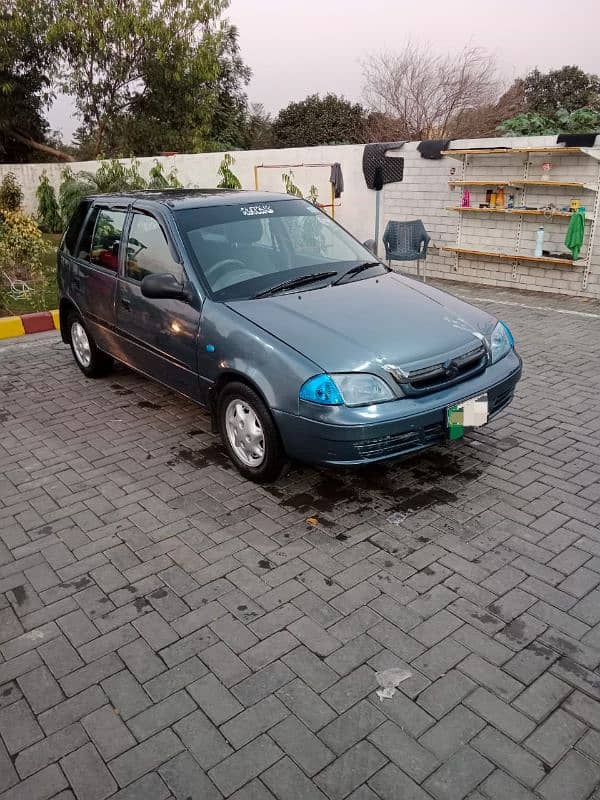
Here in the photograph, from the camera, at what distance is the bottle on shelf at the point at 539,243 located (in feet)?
30.9

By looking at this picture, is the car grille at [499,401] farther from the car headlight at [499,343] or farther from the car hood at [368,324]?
the car hood at [368,324]

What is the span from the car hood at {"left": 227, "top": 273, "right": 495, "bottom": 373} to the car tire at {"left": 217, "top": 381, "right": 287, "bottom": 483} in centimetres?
44

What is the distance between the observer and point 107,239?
5.29 metres

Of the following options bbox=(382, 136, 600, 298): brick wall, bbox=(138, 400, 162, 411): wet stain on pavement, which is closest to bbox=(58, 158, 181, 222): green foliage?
bbox=(382, 136, 600, 298): brick wall

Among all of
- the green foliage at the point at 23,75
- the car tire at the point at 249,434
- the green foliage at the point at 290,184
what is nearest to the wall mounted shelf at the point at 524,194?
the green foliage at the point at 290,184

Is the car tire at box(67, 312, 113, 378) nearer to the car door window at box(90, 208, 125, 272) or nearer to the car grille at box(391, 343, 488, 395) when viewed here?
the car door window at box(90, 208, 125, 272)

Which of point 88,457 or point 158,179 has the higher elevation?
point 158,179

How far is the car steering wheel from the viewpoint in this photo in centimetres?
421

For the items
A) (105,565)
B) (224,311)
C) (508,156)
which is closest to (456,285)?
(508,156)

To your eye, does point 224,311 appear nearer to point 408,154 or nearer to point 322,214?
point 322,214

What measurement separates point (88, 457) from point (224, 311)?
155cm

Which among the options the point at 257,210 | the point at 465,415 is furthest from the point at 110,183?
the point at 465,415

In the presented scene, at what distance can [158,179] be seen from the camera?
14.9 meters

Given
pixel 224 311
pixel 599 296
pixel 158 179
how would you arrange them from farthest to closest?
1. pixel 158 179
2. pixel 599 296
3. pixel 224 311
